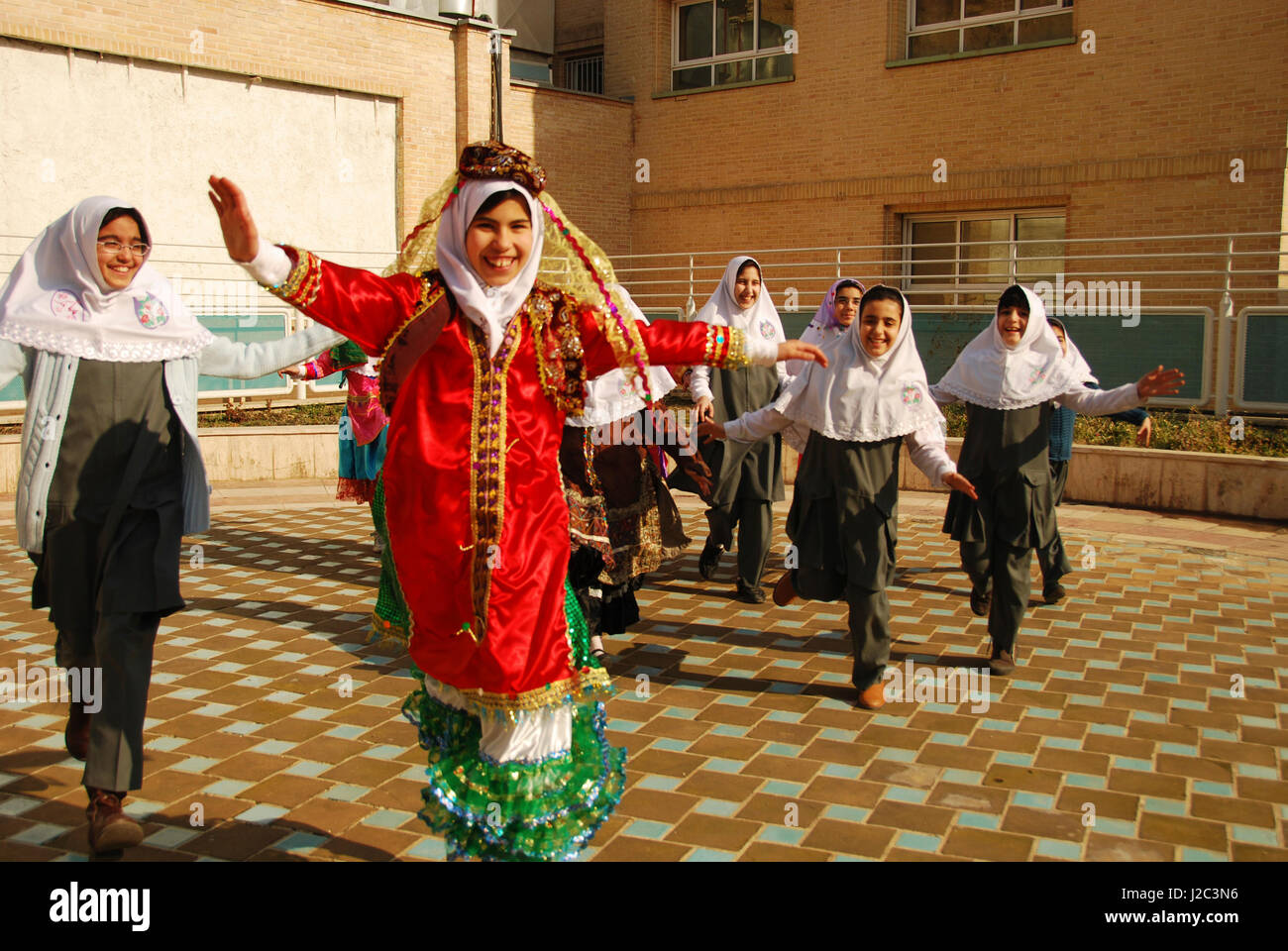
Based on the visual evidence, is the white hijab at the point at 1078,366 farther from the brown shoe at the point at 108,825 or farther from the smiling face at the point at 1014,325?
the brown shoe at the point at 108,825

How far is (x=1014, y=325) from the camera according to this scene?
6504 mm

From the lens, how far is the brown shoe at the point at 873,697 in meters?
5.74

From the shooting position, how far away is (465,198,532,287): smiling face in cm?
353

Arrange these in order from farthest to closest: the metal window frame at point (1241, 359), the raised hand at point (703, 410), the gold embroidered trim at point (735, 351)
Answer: the metal window frame at point (1241, 359) < the raised hand at point (703, 410) < the gold embroidered trim at point (735, 351)

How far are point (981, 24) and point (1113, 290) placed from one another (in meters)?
5.05

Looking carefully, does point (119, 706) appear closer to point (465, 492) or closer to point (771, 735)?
point (465, 492)

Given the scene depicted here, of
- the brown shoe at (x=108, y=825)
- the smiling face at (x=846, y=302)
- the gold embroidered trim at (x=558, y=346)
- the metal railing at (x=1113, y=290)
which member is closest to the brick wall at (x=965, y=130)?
the metal railing at (x=1113, y=290)

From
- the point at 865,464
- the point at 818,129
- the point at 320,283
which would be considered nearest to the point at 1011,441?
the point at 865,464

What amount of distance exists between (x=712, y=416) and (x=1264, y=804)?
4217mm

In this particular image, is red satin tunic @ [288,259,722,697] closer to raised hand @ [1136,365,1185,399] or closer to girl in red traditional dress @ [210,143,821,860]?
girl in red traditional dress @ [210,143,821,860]

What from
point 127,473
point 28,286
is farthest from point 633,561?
point 28,286

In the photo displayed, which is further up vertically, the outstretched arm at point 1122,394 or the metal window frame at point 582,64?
the metal window frame at point 582,64

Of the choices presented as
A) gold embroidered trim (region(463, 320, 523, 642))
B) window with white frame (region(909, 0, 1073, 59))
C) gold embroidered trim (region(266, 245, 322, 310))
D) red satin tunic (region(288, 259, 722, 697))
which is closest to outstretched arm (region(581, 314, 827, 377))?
red satin tunic (region(288, 259, 722, 697))

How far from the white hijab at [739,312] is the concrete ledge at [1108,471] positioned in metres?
4.52
